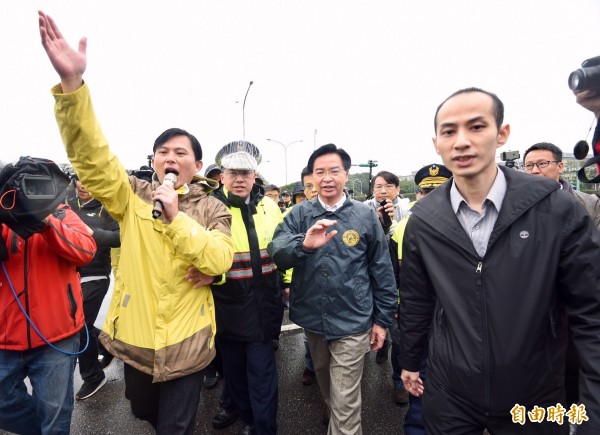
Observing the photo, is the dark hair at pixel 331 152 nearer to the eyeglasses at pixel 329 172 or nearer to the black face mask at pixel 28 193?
the eyeglasses at pixel 329 172

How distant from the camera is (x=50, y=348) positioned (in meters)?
2.01

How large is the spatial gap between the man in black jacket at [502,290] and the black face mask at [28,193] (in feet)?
7.23

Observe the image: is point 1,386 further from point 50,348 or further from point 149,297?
point 149,297

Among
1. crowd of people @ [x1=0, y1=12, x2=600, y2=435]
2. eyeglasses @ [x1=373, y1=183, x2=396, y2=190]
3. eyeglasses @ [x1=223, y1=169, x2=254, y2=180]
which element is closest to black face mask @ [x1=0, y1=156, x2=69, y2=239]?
crowd of people @ [x1=0, y1=12, x2=600, y2=435]

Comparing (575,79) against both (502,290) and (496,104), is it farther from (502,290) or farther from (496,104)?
(502,290)

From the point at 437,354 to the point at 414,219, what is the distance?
2.44 ft

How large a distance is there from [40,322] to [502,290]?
2671mm

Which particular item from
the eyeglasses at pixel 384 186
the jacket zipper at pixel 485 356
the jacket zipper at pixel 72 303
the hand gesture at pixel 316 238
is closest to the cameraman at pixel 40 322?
the jacket zipper at pixel 72 303

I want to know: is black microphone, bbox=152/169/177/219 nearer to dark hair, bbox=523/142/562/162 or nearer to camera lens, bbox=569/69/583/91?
camera lens, bbox=569/69/583/91

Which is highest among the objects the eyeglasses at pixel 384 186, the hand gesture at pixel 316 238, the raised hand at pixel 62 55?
the raised hand at pixel 62 55

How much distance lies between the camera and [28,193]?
1.73 meters

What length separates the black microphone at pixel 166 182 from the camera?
162cm

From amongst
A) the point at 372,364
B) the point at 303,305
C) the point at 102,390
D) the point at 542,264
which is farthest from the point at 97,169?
the point at 372,364

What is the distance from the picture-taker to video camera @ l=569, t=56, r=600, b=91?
1.29 meters
